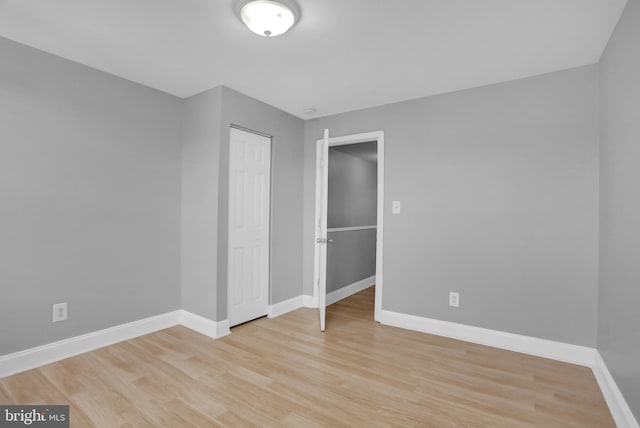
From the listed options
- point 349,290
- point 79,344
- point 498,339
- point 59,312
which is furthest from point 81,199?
point 498,339

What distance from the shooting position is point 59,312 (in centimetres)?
245

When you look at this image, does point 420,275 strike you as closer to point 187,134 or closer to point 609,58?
point 609,58

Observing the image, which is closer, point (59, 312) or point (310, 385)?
point (310, 385)

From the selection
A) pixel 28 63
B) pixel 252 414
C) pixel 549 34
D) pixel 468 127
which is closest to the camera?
pixel 252 414

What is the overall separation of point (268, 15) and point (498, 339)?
3.15 metres

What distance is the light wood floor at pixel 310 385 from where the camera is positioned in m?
1.81

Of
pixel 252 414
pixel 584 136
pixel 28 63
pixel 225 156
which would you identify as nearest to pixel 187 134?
pixel 225 156

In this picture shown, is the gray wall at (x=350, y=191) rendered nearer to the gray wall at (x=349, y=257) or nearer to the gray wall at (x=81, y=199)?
the gray wall at (x=349, y=257)

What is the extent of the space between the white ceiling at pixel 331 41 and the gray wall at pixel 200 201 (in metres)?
Result: 0.30

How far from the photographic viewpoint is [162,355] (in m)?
2.55

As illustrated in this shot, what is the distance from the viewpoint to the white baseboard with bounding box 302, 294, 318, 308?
3.91 meters

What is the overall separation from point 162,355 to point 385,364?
1836 millimetres

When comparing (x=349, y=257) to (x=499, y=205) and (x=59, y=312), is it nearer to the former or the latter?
(x=499, y=205)

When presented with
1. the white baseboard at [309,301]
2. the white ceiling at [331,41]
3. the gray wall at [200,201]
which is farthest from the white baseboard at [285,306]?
the white ceiling at [331,41]
